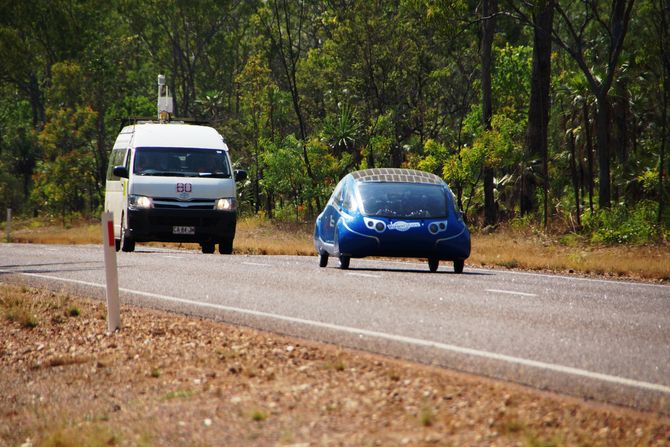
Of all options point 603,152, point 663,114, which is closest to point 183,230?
point 603,152

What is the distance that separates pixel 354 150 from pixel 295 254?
24846 millimetres

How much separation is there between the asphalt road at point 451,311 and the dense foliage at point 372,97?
12834 mm

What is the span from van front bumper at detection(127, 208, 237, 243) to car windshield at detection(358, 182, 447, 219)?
5379 mm

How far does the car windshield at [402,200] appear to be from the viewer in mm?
18109

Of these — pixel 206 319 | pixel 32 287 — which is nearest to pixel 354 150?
pixel 32 287

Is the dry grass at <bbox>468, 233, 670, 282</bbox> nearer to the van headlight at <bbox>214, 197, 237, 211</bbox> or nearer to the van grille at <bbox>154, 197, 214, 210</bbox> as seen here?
the van headlight at <bbox>214, 197, 237, 211</bbox>

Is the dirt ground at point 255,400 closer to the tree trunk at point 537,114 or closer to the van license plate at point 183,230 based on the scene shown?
the van license plate at point 183,230

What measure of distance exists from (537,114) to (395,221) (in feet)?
65.4

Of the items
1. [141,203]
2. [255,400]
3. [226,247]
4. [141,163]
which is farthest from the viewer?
[226,247]

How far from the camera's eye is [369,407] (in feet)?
24.2

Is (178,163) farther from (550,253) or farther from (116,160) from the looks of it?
(550,253)

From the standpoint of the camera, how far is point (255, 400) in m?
7.82

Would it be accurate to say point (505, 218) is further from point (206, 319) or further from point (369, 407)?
point (369, 407)

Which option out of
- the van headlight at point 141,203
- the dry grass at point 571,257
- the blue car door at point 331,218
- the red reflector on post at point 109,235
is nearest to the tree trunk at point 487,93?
the dry grass at point 571,257
